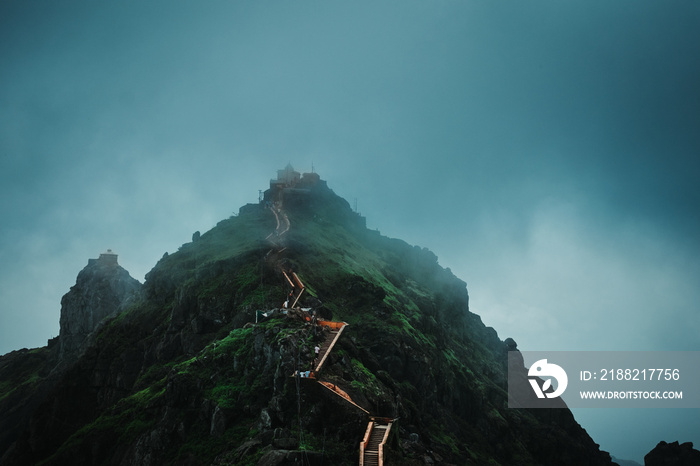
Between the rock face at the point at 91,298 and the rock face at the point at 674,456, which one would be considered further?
the rock face at the point at 91,298

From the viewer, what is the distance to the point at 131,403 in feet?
165

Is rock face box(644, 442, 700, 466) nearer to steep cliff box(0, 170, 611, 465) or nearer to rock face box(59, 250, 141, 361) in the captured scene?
steep cliff box(0, 170, 611, 465)

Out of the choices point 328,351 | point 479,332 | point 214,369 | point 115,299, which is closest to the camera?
point 328,351

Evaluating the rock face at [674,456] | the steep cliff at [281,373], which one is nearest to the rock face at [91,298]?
the steep cliff at [281,373]

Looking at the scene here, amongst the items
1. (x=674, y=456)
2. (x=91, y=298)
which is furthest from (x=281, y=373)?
(x=674, y=456)

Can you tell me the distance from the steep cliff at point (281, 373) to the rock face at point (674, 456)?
908 inches

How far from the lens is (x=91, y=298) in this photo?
387ft

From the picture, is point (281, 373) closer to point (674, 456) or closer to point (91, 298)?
point (91, 298)

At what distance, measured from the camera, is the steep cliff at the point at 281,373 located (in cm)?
3850

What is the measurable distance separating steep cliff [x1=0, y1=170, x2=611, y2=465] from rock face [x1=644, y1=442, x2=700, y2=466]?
75.7 ft

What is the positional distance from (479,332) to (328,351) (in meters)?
96.6

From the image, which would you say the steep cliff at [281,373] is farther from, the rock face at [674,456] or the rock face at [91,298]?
the rock face at [674,456]

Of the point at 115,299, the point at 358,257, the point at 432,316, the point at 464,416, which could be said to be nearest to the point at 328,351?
the point at 464,416

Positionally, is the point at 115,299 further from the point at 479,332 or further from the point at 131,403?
the point at 479,332
